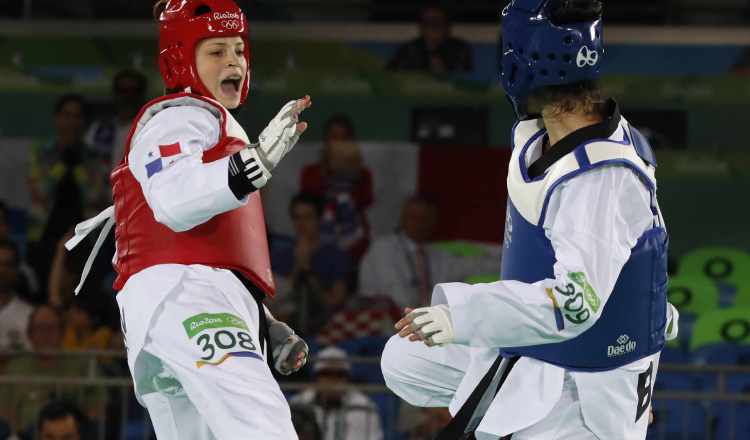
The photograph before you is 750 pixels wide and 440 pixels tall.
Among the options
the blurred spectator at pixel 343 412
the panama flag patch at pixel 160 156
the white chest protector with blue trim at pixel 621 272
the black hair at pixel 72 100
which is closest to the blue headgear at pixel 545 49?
the white chest protector with blue trim at pixel 621 272

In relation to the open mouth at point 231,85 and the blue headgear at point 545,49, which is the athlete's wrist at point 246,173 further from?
the blue headgear at point 545,49

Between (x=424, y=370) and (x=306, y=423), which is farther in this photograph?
(x=306, y=423)

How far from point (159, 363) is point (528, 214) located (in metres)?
1.49

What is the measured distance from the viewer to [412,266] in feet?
30.8

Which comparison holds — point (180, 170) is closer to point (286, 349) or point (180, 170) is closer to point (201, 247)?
point (201, 247)

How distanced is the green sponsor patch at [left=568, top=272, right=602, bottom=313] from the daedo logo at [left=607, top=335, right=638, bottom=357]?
0.74 ft

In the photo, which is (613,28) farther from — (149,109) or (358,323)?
(149,109)

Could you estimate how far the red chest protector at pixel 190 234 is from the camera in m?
4.95

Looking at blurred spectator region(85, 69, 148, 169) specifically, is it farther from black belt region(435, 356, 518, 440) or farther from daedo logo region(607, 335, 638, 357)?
daedo logo region(607, 335, 638, 357)

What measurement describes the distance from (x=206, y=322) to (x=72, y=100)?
18.0 ft

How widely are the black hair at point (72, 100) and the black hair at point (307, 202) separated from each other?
5.29ft

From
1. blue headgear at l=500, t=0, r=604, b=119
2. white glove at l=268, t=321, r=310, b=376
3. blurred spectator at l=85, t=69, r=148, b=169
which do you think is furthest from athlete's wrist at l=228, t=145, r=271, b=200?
blurred spectator at l=85, t=69, r=148, b=169

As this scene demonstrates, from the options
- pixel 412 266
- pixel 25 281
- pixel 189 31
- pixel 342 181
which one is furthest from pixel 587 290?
pixel 25 281

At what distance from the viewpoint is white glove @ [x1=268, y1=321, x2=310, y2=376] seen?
528 centimetres
